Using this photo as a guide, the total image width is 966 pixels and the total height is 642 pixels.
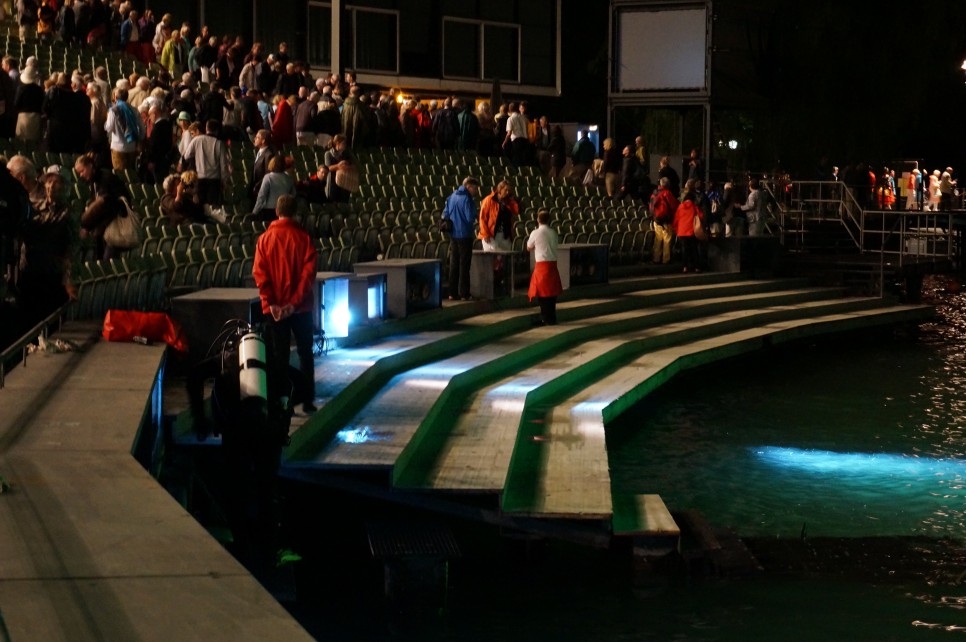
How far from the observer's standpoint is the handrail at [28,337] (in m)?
7.95

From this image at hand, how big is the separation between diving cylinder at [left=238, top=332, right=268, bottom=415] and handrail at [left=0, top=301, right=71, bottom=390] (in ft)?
4.19

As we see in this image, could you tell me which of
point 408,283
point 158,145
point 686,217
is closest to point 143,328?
point 408,283

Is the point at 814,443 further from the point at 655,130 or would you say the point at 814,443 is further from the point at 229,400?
the point at 655,130

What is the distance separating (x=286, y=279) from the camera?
1009 centimetres

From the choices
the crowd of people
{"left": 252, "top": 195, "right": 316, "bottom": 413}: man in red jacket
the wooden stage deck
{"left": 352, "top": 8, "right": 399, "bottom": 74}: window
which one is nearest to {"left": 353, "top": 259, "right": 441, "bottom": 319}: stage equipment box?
the wooden stage deck

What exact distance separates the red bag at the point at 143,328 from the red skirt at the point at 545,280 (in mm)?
7892

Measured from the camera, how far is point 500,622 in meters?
8.20

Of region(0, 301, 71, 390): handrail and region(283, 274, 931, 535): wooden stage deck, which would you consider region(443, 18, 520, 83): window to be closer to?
region(283, 274, 931, 535): wooden stage deck

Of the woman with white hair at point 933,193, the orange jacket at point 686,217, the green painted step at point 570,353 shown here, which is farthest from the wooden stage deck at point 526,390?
the woman with white hair at point 933,193

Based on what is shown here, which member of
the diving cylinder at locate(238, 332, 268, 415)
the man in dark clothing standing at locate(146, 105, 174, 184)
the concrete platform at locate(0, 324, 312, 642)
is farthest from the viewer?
the man in dark clothing standing at locate(146, 105, 174, 184)

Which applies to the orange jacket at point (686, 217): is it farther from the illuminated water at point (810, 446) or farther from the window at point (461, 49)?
the window at point (461, 49)

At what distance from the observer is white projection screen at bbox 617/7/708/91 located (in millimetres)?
29797

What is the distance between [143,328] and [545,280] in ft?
27.8

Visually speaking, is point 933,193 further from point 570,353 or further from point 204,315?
point 204,315
